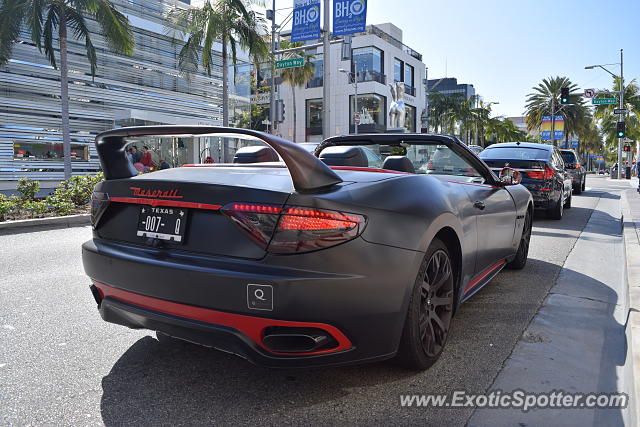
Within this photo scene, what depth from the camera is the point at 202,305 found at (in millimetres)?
2256

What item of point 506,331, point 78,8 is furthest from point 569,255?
point 78,8

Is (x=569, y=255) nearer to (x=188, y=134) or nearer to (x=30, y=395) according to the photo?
(x=188, y=134)

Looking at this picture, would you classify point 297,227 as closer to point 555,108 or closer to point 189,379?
point 189,379

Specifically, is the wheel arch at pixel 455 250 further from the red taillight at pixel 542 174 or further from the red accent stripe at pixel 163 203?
the red taillight at pixel 542 174

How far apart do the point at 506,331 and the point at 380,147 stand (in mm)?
1836

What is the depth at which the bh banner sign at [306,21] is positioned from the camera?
762 inches

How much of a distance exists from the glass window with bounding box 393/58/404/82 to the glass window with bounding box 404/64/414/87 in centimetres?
109

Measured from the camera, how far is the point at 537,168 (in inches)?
379

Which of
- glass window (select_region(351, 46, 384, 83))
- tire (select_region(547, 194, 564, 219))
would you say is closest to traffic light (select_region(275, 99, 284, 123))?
tire (select_region(547, 194, 564, 219))

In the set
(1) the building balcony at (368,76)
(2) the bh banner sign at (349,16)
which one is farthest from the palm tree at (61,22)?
(1) the building balcony at (368,76)

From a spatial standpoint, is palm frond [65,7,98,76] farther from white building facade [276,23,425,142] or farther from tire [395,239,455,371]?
white building facade [276,23,425,142]

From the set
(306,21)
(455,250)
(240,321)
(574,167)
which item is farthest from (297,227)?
(306,21)

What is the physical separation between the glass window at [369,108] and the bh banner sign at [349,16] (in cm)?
3103

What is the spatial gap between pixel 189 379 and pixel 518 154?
8.92 metres
